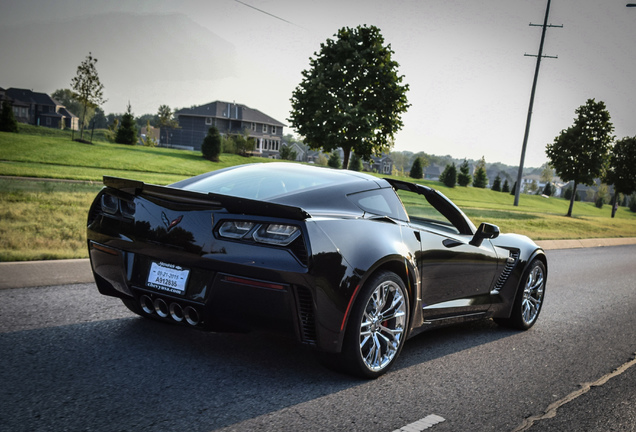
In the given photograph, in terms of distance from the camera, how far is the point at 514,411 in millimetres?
3777

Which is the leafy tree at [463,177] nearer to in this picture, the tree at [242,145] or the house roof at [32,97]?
the tree at [242,145]

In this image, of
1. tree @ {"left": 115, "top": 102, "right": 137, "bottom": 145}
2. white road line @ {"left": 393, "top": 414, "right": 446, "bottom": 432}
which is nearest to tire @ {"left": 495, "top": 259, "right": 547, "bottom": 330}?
white road line @ {"left": 393, "top": 414, "right": 446, "bottom": 432}

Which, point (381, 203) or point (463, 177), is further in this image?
point (463, 177)

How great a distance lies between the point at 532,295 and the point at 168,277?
4211mm

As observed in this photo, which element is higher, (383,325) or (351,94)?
(351,94)

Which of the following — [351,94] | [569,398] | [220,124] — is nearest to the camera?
[569,398]

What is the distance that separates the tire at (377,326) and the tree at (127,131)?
53.4 metres

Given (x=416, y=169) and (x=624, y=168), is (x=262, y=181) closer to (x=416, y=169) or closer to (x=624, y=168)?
(x=624, y=168)

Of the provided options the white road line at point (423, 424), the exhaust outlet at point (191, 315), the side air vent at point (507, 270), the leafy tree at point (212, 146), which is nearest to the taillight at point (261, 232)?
the exhaust outlet at point (191, 315)

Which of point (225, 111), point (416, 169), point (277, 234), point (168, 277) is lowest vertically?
point (416, 169)

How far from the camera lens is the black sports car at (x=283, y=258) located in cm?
348

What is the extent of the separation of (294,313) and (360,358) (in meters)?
0.66

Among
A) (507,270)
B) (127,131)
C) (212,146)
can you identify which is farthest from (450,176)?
(507,270)

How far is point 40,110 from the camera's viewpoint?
227 feet
